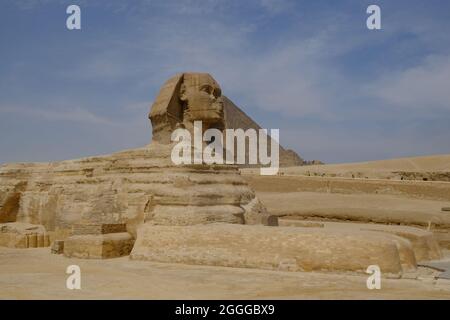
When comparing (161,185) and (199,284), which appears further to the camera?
(161,185)

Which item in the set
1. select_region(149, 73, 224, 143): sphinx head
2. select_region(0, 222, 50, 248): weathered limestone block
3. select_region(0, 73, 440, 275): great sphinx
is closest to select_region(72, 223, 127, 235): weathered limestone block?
select_region(0, 73, 440, 275): great sphinx

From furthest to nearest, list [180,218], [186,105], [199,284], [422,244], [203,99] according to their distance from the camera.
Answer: [186,105], [203,99], [422,244], [180,218], [199,284]

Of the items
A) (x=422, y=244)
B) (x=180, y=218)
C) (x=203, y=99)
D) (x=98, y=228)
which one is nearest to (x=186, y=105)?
(x=203, y=99)

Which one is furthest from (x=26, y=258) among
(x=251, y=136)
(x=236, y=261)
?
(x=251, y=136)

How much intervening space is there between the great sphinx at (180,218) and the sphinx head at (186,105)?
0.02 meters

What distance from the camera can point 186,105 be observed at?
1202 cm

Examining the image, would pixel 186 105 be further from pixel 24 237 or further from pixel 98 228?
pixel 24 237

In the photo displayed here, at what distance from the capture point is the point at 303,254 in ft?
28.2

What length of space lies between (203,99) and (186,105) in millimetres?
501

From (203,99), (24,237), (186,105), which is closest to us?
(203,99)

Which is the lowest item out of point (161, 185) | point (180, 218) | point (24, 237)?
point (24, 237)

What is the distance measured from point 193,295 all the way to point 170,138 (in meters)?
5.27

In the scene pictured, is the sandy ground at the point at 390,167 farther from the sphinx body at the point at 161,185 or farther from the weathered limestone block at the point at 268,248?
the weathered limestone block at the point at 268,248

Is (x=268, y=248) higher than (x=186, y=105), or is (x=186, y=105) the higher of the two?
(x=186, y=105)
